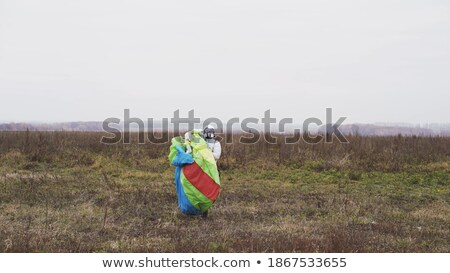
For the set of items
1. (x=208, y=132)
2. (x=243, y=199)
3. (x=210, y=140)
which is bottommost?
(x=243, y=199)

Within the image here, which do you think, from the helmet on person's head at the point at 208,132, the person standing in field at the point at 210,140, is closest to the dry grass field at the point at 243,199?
the person standing in field at the point at 210,140

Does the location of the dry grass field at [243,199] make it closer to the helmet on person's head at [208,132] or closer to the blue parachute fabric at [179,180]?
the blue parachute fabric at [179,180]

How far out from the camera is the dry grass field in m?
6.76

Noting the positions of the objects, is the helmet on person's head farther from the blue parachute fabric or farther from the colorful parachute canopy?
the blue parachute fabric

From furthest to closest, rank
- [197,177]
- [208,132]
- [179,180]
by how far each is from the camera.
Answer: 1. [208,132]
2. [179,180]
3. [197,177]

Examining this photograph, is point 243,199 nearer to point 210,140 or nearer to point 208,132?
point 210,140

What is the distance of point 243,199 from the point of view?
10648mm

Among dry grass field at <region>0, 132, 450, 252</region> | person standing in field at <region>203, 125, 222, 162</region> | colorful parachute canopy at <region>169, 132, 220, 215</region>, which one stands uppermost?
person standing in field at <region>203, 125, 222, 162</region>

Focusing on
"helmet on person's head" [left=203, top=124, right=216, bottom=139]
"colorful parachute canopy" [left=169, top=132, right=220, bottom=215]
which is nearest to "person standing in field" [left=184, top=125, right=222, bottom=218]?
"helmet on person's head" [left=203, top=124, right=216, bottom=139]

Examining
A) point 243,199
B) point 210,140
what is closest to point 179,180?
point 210,140

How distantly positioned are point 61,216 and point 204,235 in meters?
2.88

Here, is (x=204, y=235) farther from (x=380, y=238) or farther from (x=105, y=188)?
(x=105, y=188)

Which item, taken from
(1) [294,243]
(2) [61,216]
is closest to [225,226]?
(1) [294,243]

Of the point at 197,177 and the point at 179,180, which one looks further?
the point at 179,180
